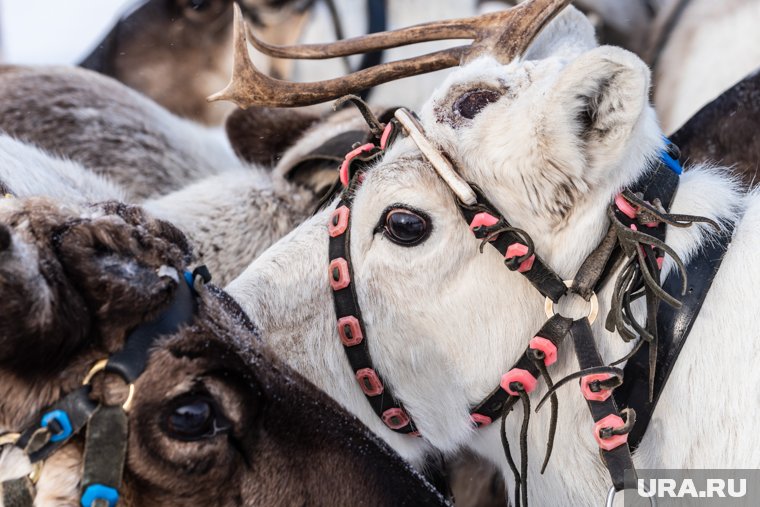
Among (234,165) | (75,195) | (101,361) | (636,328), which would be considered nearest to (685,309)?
(636,328)

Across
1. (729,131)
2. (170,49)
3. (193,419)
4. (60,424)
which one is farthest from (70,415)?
(170,49)

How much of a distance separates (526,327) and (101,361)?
117 centimetres

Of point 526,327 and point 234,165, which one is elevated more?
point 526,327

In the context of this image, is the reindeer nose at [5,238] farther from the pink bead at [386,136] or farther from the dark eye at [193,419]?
the pink bead at [386,136]

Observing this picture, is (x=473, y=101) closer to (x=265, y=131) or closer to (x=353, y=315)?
(x=353, y=315)

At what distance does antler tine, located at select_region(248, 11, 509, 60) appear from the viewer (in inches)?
123

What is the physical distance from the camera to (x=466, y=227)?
8.46 ft

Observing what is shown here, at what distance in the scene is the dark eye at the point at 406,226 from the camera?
2.60 m

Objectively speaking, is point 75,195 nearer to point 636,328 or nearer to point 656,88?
point 636,328

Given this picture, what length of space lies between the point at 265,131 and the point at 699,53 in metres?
2.91

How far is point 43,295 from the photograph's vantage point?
1970mm

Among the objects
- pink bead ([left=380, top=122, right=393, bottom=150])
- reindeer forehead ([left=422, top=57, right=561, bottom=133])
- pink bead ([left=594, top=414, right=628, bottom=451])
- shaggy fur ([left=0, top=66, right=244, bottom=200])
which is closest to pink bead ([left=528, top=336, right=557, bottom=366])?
pink bead ([left=594, top=414, right=628, bottom=451])

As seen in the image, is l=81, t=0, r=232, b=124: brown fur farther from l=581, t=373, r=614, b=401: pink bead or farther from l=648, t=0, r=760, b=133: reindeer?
l=581, t=373, r=614, b=401: pink bead

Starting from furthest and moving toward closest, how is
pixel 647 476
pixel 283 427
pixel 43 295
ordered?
1. pixel 647 476
2. pixel 283 427
3. pixel 43 295
